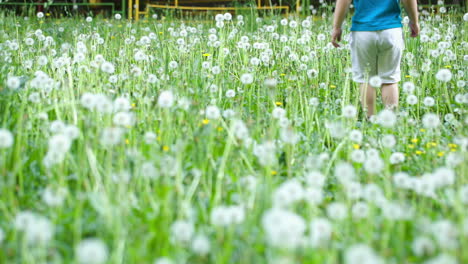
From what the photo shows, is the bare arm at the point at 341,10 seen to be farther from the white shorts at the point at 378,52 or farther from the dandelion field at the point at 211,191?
the dandelion field at the point at 211,191

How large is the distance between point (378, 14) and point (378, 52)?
0.96 ft

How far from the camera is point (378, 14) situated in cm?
378

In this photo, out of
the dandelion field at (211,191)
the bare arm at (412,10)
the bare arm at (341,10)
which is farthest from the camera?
the bare arm at (341,10)

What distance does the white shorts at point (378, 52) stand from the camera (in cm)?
382

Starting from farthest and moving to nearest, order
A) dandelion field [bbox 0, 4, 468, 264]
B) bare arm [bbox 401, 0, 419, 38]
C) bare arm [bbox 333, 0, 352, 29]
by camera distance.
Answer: bare arm [bbox 333, 0, 352, 29]
bare arm [bbox 401, 0, 419, 38]
dandelion field [bbox 0, 4, 468, 264]

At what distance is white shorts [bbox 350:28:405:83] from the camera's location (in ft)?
12.5

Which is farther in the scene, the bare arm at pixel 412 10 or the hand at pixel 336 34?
the hand at pixel 336 34

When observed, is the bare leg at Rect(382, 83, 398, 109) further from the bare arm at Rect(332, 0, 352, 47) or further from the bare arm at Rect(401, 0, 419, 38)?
the bare arm at Rect(332, 0, 352, 47)

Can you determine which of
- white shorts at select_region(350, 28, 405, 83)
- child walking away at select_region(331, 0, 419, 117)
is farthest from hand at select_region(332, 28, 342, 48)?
white shorts at select_region(350, 28, 405, 83)

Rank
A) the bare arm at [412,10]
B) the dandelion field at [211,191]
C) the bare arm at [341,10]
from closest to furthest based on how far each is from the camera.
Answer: the dandelion field at [211,191], the bare arm at [412,10], the bare arm at [341,10]

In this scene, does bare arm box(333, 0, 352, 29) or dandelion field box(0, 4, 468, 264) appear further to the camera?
bare arm box(333, 0, 352, 29)

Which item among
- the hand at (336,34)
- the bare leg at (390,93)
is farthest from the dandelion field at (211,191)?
the hand at (336,34)

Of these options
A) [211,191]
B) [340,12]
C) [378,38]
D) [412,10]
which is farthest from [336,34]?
[211,191]

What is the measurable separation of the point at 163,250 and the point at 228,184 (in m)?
0.70
